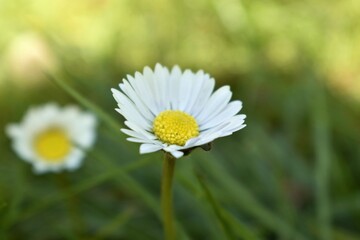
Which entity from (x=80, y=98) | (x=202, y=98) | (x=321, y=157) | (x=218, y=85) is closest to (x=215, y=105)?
(x=202, y=98)

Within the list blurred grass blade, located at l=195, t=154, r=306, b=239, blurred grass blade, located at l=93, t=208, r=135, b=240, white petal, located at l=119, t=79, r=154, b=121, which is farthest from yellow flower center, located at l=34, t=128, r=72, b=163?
white petal, located at l=119, t=79, r=154, b=121

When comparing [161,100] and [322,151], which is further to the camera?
[322,151]

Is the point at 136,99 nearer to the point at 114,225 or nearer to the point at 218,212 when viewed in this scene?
the point at 218,212

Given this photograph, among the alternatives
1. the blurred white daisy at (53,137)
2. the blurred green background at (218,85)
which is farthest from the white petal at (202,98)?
the blurred white daisy at (53,137)

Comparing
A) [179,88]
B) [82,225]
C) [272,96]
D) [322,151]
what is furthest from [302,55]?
[179,88]

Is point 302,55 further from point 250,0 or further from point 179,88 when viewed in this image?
point 179,88

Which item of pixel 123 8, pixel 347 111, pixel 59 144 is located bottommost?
pixel 59 144

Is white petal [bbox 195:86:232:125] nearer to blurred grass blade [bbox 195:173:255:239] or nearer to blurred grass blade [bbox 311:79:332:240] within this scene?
blurred grass blade [bbox 195:173:255:239]
